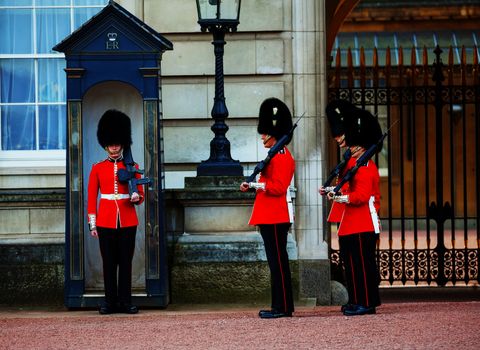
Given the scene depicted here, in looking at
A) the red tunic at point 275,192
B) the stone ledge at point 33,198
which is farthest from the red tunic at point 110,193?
the stone ledge at point 33,198

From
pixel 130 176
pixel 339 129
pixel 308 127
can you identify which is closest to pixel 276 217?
pixel 339 129

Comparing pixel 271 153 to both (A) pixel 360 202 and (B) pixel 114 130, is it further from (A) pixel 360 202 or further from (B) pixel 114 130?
(B) pixel 114 130

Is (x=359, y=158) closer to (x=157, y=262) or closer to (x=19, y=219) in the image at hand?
(x=157, y=262)

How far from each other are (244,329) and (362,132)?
5.58ft

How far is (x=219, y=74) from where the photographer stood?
419 inches

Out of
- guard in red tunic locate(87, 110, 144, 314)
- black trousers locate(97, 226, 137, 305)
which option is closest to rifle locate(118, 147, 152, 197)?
guard in red tunic locate(87, 110, 144, 314)

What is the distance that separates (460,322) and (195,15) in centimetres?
337

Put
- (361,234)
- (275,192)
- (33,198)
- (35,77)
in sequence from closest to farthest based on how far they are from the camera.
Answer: (275,192) → (361,234) → (33,198) → (35,77)

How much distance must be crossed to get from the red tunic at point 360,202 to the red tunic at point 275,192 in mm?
385

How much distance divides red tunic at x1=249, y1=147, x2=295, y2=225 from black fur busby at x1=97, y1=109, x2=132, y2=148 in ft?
3.33

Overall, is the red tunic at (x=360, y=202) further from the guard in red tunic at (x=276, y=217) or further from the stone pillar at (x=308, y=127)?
the stone pillar at (x=308, y=127)

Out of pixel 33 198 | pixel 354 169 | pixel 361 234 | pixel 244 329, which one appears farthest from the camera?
pixel 33 198

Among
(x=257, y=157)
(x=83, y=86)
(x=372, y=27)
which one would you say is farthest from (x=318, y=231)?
(x=372, y=27)

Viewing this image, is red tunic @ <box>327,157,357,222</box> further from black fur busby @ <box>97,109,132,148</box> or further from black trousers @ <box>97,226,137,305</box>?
black fur busby @ <box>97,109,132,148</box>
